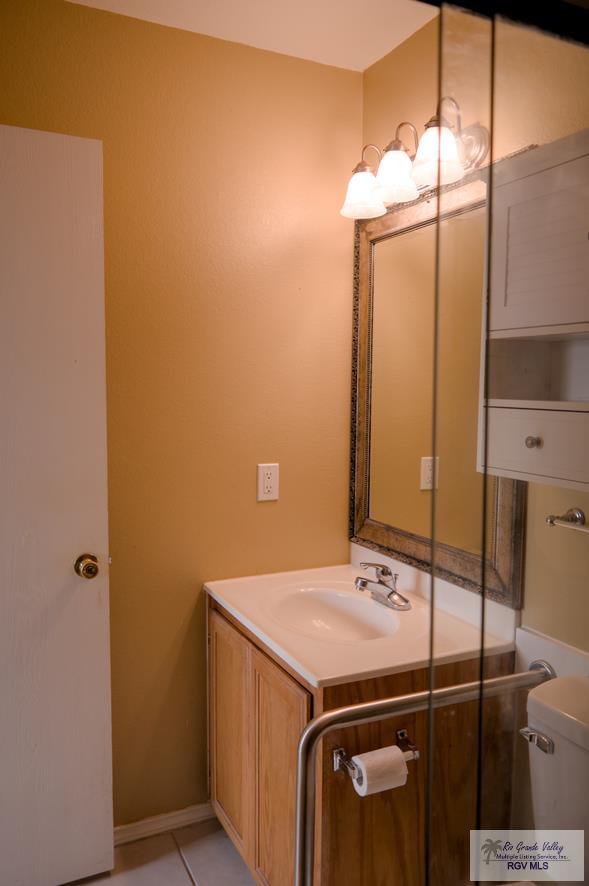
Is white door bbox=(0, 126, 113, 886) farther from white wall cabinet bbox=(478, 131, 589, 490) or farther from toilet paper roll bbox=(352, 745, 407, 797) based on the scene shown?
white wall cabinet bbox=(478, 131, 589, 490)

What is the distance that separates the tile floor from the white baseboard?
2 centimetres

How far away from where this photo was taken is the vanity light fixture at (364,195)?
6.62ft

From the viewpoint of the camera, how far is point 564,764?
0.67 meters

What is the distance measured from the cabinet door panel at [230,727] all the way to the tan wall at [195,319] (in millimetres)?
83

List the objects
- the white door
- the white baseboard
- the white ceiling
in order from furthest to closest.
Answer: the white baseboard < the white ceiling < the white door

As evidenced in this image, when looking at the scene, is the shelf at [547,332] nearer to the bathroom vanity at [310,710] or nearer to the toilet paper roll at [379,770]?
the bathroom vanity at [310,710]

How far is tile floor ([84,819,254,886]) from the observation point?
191cm

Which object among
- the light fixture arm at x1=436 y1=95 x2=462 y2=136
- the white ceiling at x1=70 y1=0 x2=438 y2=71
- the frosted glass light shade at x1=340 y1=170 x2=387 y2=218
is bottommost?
the light fixture arm at x1=436 y1=95 x2=462 y2=136

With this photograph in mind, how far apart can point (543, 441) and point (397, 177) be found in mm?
1467

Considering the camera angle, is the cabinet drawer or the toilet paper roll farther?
the toilet paper roll

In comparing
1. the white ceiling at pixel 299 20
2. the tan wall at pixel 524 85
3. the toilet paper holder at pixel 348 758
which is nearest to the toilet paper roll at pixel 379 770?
the toilet paper holder at pixel 348 758

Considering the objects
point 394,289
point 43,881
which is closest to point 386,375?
point 394,289

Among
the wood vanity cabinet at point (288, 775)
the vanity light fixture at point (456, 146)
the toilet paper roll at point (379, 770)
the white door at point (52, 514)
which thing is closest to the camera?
the vanity light fixture at point (456, 146)

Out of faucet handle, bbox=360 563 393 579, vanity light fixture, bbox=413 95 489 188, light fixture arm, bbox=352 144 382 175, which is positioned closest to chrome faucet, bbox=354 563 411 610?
faucet handle, bbox=360 563 393 579
